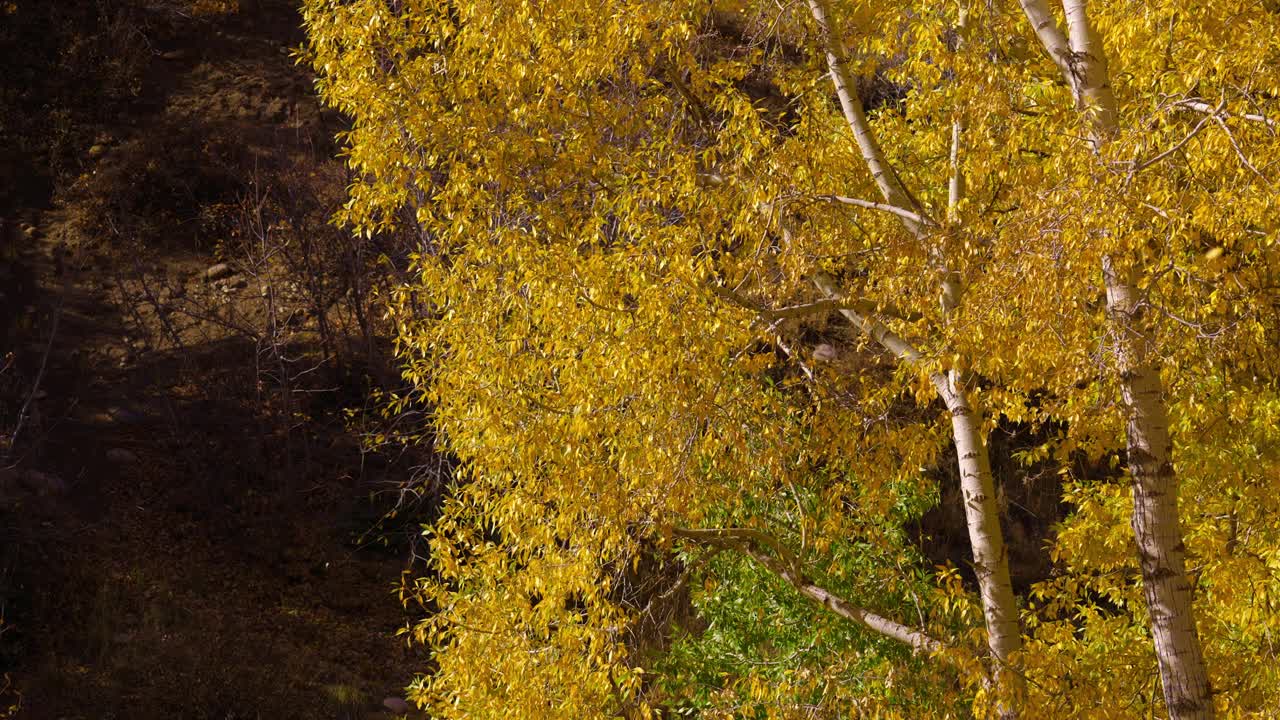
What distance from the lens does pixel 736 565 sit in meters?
11.0

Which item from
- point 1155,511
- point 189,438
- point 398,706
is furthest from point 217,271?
point 1155,511

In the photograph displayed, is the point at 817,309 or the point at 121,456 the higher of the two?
the point at 817,309

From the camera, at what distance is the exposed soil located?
16203mm

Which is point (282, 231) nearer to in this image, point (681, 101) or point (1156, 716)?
point (681, 101)

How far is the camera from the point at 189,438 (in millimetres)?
20734

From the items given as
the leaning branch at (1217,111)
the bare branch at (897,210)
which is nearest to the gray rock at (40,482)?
the bare branch at (897,210)

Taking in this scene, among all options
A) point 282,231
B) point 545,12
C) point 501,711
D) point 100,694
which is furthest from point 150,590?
point 545,12

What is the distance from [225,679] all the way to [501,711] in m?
9.17

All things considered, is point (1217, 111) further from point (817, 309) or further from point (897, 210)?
point (817, 309)

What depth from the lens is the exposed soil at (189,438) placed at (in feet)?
53.2

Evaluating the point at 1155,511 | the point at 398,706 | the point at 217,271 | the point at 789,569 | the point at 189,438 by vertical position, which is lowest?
the point at 398,706

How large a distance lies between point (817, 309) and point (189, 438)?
15752mm

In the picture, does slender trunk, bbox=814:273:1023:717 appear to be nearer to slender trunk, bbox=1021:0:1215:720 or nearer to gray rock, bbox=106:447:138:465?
slender trunk, bbox=1021:0:1215:720

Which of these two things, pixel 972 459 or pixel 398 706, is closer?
pixel 972 459
